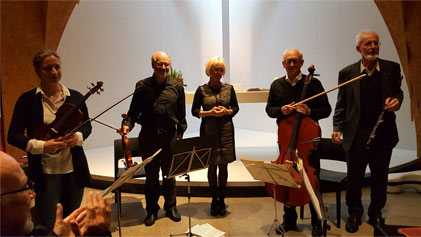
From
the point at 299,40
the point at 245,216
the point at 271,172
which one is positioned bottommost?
the point at 245,216

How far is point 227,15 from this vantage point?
7.73 meters

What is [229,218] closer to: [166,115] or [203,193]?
[203,193]

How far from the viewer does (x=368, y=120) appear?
279 cm

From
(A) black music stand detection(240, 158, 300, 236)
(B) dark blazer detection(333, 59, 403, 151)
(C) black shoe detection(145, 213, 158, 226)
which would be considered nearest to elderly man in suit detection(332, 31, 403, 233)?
(B) dark blazer detection(333, 59, 403, 151)

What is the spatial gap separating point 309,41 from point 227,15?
7.95 ft

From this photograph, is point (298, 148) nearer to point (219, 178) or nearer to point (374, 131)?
point (374, 131)

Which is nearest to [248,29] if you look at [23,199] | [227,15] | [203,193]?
[227,15]

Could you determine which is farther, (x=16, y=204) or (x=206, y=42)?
(x=206, y=42)

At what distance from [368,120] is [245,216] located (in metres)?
1.45

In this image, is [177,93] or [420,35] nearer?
[177,93]

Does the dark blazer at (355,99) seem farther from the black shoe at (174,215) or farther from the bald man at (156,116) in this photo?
the black shoe at (174,215)

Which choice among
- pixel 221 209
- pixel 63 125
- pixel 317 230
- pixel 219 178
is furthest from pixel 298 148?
pixel 63 125

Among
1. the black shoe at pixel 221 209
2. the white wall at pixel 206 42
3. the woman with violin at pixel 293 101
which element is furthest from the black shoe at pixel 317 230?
the white wall at pixel 206 42

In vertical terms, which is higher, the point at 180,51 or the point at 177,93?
the point at 180,51
